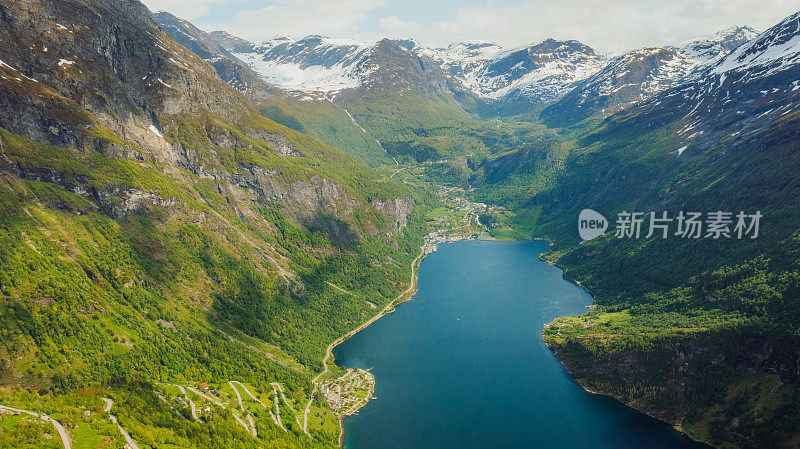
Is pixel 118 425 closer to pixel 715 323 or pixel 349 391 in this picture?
pixel 349 391

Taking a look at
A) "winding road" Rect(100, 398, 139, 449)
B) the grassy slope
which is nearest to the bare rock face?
"winding road" Rect(100, 398, 139, 449)

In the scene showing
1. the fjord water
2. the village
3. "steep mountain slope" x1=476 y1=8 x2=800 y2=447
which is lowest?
the village

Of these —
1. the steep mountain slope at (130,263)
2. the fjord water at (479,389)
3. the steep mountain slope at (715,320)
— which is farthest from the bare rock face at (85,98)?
the steep mountain slope at (715,320)

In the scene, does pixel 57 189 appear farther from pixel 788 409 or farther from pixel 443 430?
pixel 788 409

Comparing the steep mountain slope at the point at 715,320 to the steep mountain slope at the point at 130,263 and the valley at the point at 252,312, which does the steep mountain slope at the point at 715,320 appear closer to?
the valley at the point at 252,312

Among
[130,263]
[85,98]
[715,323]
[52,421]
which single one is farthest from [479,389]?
[85,98]

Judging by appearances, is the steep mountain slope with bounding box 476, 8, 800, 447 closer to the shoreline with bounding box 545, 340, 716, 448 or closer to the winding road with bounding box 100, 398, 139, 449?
the shoreline with bounding box 545, 340, 716, 448
